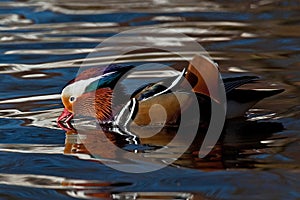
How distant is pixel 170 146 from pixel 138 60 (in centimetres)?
258

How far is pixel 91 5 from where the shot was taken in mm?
11039

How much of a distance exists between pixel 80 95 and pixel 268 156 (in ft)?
5.03

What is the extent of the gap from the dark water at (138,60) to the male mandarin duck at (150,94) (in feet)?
0.62

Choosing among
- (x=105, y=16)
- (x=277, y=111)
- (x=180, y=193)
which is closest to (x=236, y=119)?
(x=277, y=111)

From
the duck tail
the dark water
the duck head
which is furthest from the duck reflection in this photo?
the duck tail

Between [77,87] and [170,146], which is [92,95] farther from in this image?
[170,146]

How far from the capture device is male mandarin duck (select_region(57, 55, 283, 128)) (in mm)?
6133

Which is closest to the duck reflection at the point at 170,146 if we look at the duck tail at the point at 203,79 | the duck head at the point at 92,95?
the duck head at the point at 92,95

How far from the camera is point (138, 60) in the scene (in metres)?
8.38

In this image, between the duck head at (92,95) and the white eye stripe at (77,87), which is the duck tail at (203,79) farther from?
the white eye stripe at (77,87)

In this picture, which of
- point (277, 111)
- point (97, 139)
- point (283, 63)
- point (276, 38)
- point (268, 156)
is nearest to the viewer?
point (268, 156)

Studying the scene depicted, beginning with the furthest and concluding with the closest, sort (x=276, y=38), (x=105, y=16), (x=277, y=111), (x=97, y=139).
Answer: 1. (x=105, y=16)
2. (x=276, y=38)
3. (x=277, y=111)
4. (x=97, y=139)

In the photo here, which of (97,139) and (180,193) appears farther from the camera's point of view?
(97,139)

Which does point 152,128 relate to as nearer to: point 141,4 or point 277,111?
point 277,111
